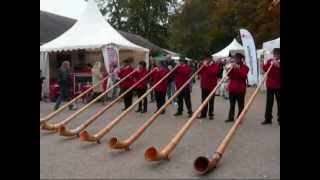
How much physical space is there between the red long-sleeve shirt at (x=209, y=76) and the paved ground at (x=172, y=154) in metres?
1.35

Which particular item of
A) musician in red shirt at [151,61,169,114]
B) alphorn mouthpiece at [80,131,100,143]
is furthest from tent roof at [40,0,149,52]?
alphorn mouthpiece at [80,131,100,143]

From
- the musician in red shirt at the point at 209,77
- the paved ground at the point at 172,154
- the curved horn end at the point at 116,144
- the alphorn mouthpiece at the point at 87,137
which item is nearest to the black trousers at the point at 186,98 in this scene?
the musician in red shirt at the point at 209,77

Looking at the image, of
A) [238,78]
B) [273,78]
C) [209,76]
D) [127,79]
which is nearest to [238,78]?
[238,78]

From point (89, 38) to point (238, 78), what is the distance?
9.63m

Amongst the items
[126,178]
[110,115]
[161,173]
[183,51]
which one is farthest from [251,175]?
[183,51]

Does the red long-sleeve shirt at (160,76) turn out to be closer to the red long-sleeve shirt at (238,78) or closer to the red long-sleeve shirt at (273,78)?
the red long-sleeve shirt at (238,78)

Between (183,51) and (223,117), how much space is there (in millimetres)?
53696

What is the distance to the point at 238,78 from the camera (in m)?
12.6

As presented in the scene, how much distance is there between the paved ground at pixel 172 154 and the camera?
24.1ft

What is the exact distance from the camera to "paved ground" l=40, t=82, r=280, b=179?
7.36 metres

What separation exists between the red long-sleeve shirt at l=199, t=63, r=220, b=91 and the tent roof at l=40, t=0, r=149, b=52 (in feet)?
22.5

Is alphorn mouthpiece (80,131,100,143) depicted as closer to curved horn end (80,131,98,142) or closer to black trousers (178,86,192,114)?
curved horn end (80,131,98,142)

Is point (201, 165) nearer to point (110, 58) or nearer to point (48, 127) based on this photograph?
point (48, 127)
